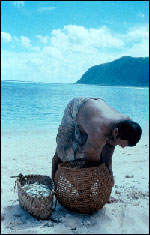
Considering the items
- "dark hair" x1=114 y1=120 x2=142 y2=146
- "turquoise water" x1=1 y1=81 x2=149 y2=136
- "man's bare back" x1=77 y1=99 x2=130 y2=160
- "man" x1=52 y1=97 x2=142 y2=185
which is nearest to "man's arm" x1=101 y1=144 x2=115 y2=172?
"man" x1=52 y1=97 x2=142 y2=185

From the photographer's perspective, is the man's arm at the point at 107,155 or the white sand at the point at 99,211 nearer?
the white sand at the point at 99,211

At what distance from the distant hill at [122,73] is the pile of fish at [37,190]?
9018 cm

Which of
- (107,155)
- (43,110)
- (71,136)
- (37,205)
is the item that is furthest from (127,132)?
(43,110)

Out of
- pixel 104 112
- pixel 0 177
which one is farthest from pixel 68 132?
pixel 0 177

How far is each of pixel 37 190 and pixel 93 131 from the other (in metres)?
1.14

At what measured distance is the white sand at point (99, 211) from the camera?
317 centimetres

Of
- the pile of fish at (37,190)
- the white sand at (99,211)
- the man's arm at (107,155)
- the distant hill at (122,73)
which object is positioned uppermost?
the distant hill at (122,73)

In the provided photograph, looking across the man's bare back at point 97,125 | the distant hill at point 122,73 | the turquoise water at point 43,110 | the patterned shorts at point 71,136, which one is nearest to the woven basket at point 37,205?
the patterned shorts at point 71,136

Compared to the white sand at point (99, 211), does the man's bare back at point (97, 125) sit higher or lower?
higher

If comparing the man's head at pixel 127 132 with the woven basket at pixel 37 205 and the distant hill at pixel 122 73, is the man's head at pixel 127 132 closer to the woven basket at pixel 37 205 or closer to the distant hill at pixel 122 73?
the woven basket at pixel 37 205

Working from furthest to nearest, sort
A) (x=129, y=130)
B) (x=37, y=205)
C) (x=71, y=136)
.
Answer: (x=71, y=136), (x=37, y=205), (x=129, y=130)

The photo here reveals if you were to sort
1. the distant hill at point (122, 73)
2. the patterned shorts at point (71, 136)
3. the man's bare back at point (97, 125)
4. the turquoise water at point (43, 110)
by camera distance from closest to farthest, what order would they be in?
the man's bare back at point (97, 125) < the patterned shorts at point (71, 136) < the turquoise water at point (43, 110) < the distant hill at point (122, 73)

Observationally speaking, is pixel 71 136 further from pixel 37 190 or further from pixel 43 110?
pixel 43 110

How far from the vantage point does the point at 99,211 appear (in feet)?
11.9
